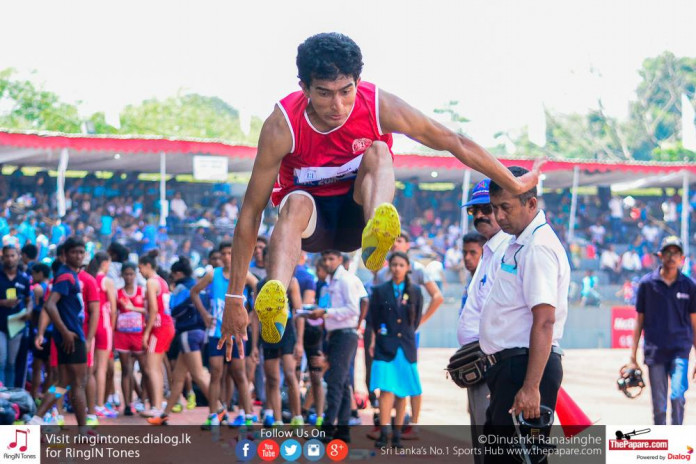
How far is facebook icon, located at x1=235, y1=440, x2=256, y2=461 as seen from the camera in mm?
8056

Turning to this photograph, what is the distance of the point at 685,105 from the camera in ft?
108

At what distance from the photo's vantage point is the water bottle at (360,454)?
8.36m

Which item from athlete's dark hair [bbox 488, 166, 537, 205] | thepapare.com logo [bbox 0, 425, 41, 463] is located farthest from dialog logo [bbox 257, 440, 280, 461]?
athlete's dark hair [bbox 488, 166, 537, 205]

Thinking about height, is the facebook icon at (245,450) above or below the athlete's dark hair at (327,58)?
below

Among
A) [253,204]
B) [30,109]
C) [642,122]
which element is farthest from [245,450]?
[642,122]

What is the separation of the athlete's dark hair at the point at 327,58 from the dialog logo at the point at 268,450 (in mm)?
4085

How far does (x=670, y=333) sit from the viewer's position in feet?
27.0

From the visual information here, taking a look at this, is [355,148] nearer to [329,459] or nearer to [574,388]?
[329,459]

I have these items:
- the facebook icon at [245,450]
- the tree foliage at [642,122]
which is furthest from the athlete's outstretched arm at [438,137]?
the tree foliage at [642,122]

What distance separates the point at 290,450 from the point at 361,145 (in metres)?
3.66

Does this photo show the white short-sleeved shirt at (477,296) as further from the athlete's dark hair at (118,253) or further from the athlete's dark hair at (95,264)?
the athlete's dark hair at (118,253)

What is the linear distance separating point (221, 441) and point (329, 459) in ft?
4.42

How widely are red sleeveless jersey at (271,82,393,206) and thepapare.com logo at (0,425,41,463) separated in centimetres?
310

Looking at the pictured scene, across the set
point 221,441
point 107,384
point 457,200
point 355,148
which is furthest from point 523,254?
point 457,200
